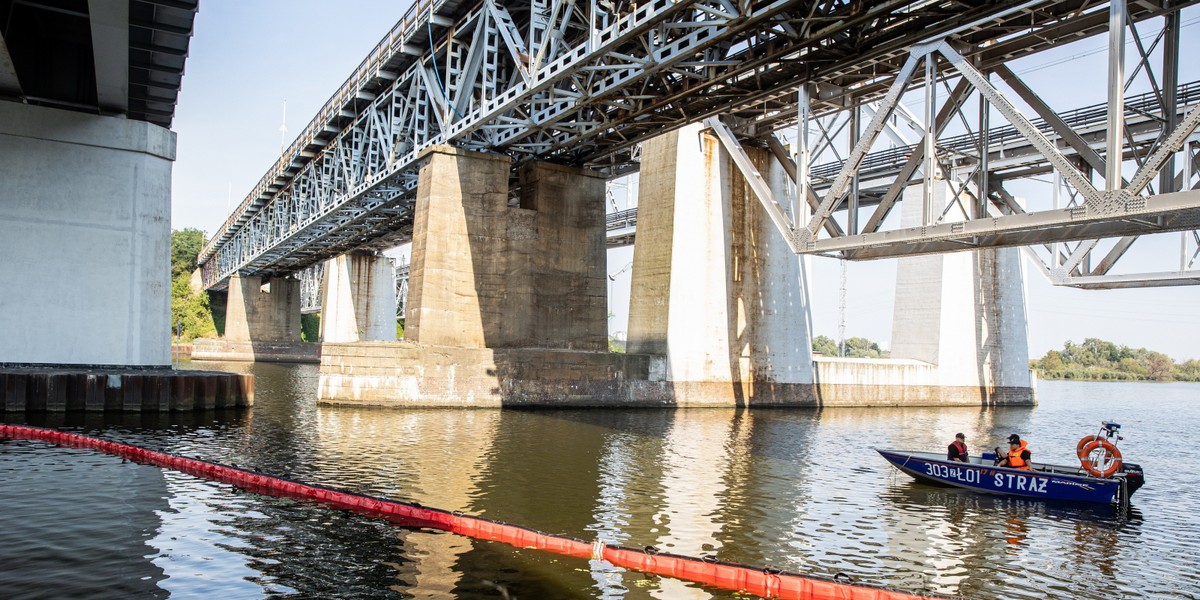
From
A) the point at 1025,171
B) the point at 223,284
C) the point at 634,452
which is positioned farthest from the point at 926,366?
the point at 223,284

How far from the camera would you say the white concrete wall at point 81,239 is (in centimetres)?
2947

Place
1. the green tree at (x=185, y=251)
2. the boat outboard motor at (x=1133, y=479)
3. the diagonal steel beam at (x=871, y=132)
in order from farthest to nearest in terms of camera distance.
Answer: the green tree at (x=185, y=251) → the diagonal steel beam at (x=871, y=132) → the boat outboard motor at (x=1133, y=479)

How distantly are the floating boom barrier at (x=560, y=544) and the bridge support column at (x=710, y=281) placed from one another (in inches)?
993

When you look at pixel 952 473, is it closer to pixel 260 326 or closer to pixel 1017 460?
pixel 1017 460

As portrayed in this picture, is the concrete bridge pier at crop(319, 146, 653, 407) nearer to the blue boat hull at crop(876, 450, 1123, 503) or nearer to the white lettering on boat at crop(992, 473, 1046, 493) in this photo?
the blue boat hull at crop(876, 450, 1123, 503)

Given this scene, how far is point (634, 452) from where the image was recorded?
1014 inches

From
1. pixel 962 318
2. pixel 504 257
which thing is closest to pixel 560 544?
pixel 504 257

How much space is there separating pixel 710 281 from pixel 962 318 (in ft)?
67.4

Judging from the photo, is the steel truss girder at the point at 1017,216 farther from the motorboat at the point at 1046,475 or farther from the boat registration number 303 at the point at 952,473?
the boat registration number 303 at the point at 952,473

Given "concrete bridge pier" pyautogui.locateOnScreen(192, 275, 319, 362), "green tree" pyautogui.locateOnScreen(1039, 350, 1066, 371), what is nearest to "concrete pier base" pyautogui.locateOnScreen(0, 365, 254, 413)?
"concrete bridge pier" pyautogui.locateOnScreen(192, 275, 319, 362)

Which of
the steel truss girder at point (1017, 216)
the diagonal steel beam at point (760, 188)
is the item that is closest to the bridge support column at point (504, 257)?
the diagonal steel beam at point (760, 188)

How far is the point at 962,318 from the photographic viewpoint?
54.8 meters

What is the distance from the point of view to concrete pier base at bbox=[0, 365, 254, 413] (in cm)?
2808

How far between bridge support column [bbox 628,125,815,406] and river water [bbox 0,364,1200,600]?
463 inches
